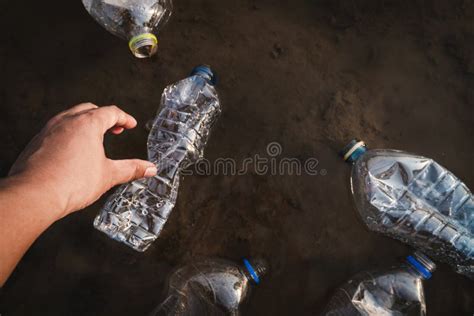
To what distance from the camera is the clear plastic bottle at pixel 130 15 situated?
1.78 metres

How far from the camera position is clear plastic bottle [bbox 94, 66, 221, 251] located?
1830 mm

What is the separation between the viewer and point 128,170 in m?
1.31

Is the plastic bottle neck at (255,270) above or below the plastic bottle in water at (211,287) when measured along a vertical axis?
above

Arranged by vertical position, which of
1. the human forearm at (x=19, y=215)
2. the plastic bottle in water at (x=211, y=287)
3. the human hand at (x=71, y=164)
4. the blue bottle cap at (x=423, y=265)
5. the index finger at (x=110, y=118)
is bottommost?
the plastic bottle in water at (x=211, y=287)

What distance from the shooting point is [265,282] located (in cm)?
186

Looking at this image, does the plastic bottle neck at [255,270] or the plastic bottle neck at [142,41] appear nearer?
the plastic bottle neck at [142,41]

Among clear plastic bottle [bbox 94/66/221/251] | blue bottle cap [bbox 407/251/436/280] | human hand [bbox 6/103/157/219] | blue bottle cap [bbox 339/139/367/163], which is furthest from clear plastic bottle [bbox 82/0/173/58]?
blue bottle cap [bbox 407/251/436/280]

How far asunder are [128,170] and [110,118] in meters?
0.22

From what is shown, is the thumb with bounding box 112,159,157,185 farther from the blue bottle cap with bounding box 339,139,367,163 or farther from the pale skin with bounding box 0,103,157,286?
the blue bottle cap with bounding box 339,139,367,163

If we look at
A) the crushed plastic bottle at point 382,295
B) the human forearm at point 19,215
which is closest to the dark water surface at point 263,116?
the crushed plastic bottle at point 382,295

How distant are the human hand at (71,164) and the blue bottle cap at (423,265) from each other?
1.43 m

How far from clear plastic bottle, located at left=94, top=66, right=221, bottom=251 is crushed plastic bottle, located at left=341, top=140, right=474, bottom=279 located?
910 millimetres

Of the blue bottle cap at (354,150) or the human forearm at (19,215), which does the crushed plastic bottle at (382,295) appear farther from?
the human forearm at (19,215)

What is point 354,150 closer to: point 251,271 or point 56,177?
point 251,271
